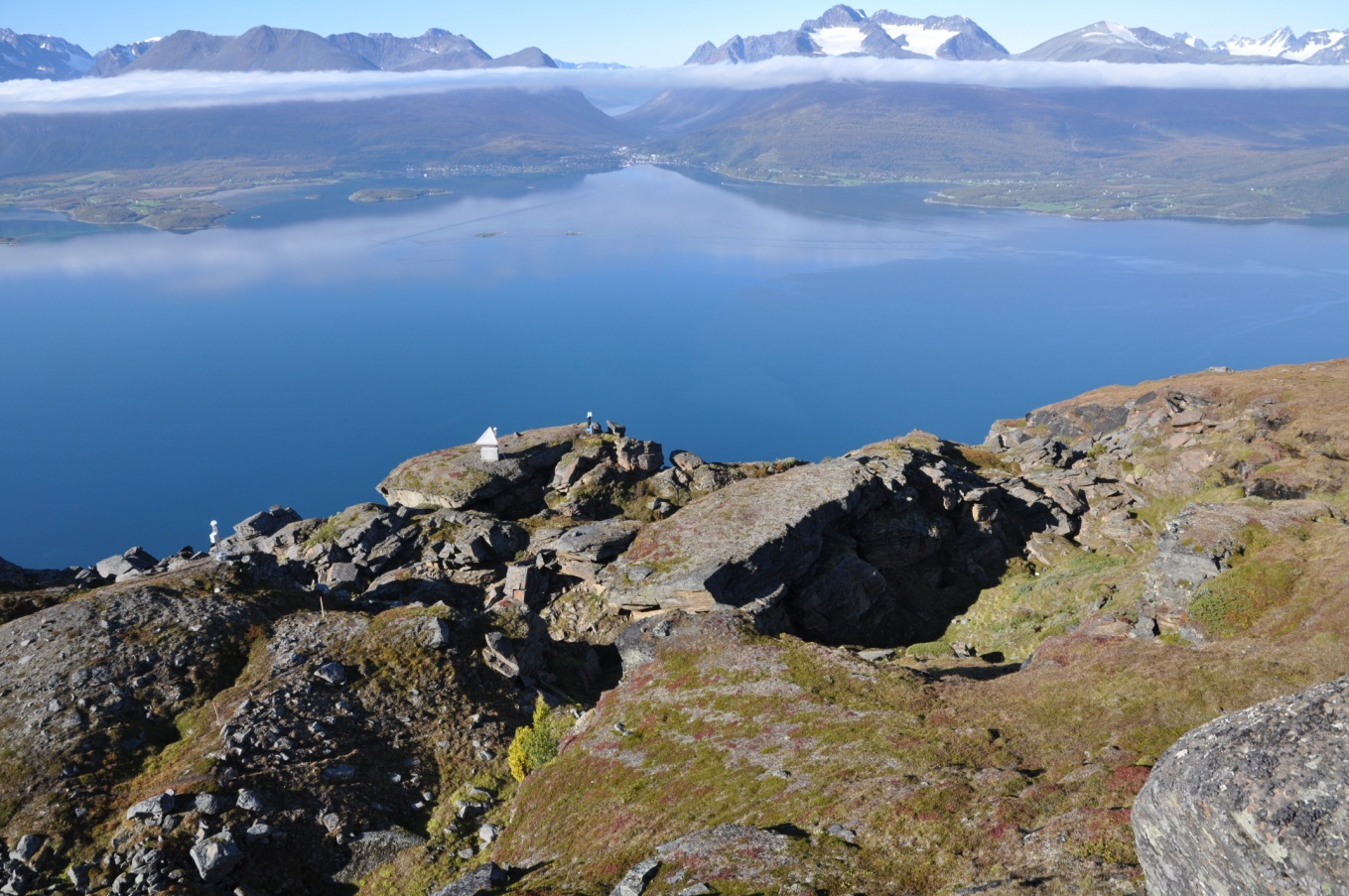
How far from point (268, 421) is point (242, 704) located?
12726 cm

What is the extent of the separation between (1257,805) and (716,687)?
18.1 meters

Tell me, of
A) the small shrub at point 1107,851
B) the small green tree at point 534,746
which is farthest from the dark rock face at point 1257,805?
the small green tree at point 534,746

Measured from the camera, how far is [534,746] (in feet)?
85.9

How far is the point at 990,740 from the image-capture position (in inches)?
816

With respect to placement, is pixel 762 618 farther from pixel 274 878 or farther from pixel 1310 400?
pixel 1310 400

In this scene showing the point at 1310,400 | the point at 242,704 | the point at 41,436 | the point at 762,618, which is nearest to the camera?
the point at 242,704

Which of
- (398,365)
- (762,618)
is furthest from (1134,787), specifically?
(398,365)

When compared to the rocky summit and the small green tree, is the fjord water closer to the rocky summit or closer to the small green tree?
the rocky summit

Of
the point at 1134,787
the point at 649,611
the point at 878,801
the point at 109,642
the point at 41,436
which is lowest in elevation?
the point at 41,436

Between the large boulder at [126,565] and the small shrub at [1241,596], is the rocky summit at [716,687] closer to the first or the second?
the small shrub at [1241,596]

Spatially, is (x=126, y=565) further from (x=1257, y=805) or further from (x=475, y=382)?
(x=475, y=382)

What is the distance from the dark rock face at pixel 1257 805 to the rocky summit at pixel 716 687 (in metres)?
0.04

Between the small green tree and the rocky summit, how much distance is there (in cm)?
14

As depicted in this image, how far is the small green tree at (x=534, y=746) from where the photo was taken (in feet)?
85.1
